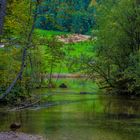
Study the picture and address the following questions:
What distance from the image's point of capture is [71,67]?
64.1 metres

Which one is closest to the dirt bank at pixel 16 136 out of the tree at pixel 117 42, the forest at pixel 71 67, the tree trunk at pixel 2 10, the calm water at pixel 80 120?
the forest at pixel 71 67

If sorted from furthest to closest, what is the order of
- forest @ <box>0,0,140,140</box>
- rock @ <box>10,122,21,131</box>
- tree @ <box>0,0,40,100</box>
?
rock @ <box>10,122,21,131</box>
tree @ <box>0,0,40,100</box>
forest @ <box>0,0,140,140</box>

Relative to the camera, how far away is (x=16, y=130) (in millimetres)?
29656

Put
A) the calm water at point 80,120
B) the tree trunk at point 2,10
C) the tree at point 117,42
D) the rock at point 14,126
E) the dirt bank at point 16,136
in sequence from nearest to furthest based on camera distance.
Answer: the tree trunk at point 2,10 → the dirt bank at point 16,136 → the calm water at point 80,120 → the rock at point 14,126 → the tree at point 117,42

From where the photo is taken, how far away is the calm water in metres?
29.1

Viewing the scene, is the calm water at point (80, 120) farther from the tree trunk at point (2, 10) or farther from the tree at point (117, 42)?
the tree trunk at point (2, 10)

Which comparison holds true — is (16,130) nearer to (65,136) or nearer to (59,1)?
(65,136)

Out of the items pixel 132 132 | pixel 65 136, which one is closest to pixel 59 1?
pixel 65 136

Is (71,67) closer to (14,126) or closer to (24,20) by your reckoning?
(14,126)

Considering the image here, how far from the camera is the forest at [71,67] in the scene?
65.0 feet

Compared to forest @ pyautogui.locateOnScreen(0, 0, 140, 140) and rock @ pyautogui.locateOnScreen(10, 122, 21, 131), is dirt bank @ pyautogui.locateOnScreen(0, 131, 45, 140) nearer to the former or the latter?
forest @ pyautogui.locateOnScreen(0, 0, 140, 140)

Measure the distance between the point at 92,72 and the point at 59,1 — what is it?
42.9 meters

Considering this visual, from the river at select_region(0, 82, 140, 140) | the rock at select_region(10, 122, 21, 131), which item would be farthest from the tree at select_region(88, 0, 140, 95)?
the rock at select_region(10, 122, 21, 131)

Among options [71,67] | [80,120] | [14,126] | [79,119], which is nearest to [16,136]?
[14,126]
